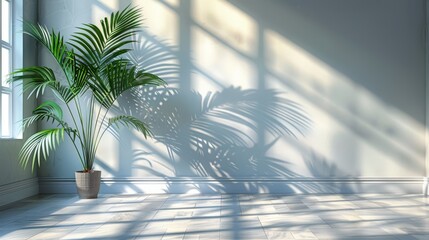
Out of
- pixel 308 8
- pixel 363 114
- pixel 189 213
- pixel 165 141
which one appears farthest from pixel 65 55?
pixel 363 114

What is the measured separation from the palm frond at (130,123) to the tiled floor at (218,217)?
2.46ft

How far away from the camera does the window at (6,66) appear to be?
5129 mm

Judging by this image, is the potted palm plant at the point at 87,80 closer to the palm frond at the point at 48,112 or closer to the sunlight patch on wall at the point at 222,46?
the palm frond at the point at 48,112

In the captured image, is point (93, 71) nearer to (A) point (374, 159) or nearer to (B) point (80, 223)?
(B) point (80, 223)

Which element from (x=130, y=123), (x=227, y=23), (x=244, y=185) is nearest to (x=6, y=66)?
(x=130, y=123)

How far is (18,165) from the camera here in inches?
207

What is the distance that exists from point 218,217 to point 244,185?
5.61ft

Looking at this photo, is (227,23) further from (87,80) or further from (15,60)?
(15,60)

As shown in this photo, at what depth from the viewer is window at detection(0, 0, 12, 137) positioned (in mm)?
5129

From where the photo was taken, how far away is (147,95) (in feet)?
19.3

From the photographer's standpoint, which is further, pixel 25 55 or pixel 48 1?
pixel 48 1

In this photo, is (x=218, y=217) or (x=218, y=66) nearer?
(x=218, y=217)

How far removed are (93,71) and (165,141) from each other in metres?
1.22

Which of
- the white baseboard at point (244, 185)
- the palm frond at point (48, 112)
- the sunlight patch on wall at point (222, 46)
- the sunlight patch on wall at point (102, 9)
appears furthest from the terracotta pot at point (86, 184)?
the sunlight patch on wall at point (102, 9)
